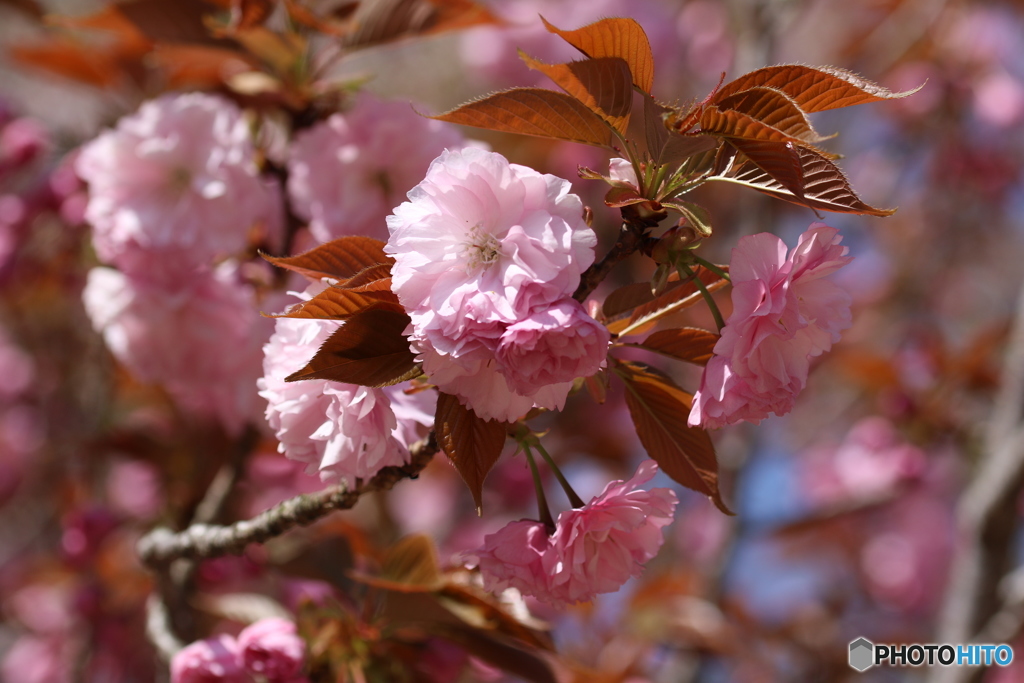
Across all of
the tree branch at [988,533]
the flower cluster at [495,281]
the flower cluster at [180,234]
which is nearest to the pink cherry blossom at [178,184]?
the flower cluster at [180,234]

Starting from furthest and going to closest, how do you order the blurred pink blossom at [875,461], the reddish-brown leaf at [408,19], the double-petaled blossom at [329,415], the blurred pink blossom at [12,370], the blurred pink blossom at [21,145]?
the blurred pink blossom at [12,370] < the blurred pink blossom at [875,461] < the blurred pink blossom at [21,145] < the reddish-brown leaf at [408,19] < the double-petaled blossom at [329,415]

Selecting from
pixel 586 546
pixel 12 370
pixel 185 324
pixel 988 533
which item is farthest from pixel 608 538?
pixel 12 370

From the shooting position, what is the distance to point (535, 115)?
655 mm

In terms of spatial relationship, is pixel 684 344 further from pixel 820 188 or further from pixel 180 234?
pixel 180 234

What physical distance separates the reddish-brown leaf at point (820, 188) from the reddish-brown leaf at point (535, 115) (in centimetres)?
13

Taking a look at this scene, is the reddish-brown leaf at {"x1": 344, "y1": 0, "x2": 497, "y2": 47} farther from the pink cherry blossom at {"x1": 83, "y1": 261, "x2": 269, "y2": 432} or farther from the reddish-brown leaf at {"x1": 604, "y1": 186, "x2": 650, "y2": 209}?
the reddish-brown leaf at {"x1": 604, "y1": 186, "x2": 650, "y2": 209}

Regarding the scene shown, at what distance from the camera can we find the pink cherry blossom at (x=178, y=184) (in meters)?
1.14

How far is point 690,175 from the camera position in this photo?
68 centimetres

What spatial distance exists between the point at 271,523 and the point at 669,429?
0.47 metres

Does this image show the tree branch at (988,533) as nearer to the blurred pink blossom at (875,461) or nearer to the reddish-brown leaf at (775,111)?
the blurred pink blossom at (875,461)

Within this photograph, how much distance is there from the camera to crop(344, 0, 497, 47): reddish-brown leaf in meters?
1.25

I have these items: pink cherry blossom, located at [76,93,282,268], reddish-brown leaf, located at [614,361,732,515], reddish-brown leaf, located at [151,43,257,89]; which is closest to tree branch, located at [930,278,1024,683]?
reddish-brown leaf, located at [614,361,732,515]

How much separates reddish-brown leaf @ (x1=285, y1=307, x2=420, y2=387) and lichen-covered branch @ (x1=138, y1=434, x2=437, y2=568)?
105mm

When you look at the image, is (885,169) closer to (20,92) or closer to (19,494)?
(19,494)
